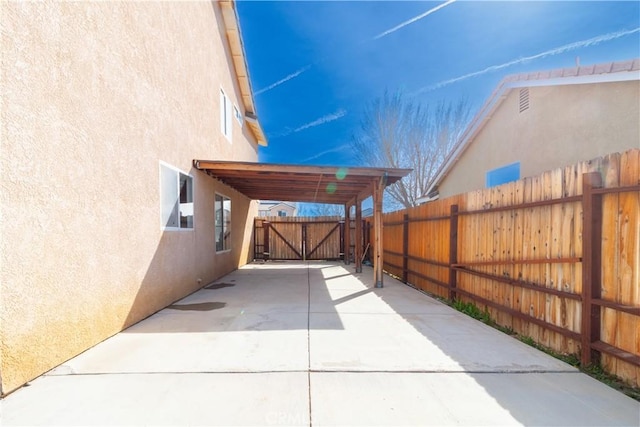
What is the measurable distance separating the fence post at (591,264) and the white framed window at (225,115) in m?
8.39

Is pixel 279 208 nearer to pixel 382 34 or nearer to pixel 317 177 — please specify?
pixel 382 34

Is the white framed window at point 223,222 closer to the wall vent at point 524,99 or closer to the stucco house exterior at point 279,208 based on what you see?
the wall vent at point 524,99

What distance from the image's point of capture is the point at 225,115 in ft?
29.8

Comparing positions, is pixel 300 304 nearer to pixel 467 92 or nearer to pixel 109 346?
pixel 109 346

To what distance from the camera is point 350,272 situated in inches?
379

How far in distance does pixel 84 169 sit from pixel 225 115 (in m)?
6.39

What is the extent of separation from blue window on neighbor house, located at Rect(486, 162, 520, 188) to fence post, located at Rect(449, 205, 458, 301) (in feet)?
12.8

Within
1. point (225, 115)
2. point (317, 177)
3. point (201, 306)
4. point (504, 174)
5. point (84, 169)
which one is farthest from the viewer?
point (225, 115)

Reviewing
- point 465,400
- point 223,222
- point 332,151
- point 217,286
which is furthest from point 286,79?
point 465,400

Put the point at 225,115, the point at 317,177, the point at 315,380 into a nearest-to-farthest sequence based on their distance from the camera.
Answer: the point at 315,380 → the point at 317,177 → the point at 225,115

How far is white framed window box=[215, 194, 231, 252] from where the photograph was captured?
8.21 meters

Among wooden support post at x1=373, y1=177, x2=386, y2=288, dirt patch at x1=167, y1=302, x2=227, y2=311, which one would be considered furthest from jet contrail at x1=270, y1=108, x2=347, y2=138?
dirt patch at x1=167, y1=302, x2=227, y2=311

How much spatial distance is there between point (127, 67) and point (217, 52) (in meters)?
4.91

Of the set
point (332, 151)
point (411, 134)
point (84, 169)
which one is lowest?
point (84, 169)
